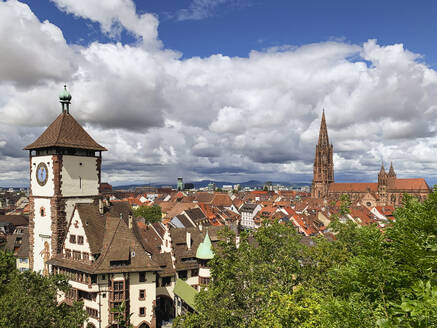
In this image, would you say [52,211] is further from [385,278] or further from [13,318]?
[385,278]

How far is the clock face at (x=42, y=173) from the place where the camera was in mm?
42812

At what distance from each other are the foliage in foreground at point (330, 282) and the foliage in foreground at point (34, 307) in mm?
9968

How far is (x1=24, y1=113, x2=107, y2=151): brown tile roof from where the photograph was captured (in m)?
42.0

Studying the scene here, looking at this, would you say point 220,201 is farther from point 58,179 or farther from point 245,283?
point 245,283

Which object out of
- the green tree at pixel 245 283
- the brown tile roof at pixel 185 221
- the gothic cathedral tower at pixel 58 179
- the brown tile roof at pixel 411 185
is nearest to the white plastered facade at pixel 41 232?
the gothic cathedral tower at pixel 58 179

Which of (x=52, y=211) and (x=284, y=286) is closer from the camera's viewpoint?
(x=284, y=286)

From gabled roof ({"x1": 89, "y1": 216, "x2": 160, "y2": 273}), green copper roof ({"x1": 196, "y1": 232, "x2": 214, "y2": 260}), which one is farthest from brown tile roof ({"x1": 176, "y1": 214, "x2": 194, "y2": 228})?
gabled roof ({"x1": 89, "y1": 216, "x2": 160, "y2": 273})

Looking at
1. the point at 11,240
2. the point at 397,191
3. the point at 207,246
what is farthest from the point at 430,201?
the point at 397,191

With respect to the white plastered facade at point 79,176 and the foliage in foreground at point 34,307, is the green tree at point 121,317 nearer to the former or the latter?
the foliage in foreground at point 34,307

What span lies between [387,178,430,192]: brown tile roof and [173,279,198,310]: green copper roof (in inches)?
7336

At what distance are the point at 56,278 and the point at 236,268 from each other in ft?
54.4

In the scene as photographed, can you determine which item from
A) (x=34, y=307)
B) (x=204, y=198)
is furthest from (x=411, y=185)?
(x=34, y=307)

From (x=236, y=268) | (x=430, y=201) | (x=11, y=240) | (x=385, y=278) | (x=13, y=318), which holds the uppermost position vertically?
(x=430, y=201)

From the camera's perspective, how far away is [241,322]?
2730 cm
